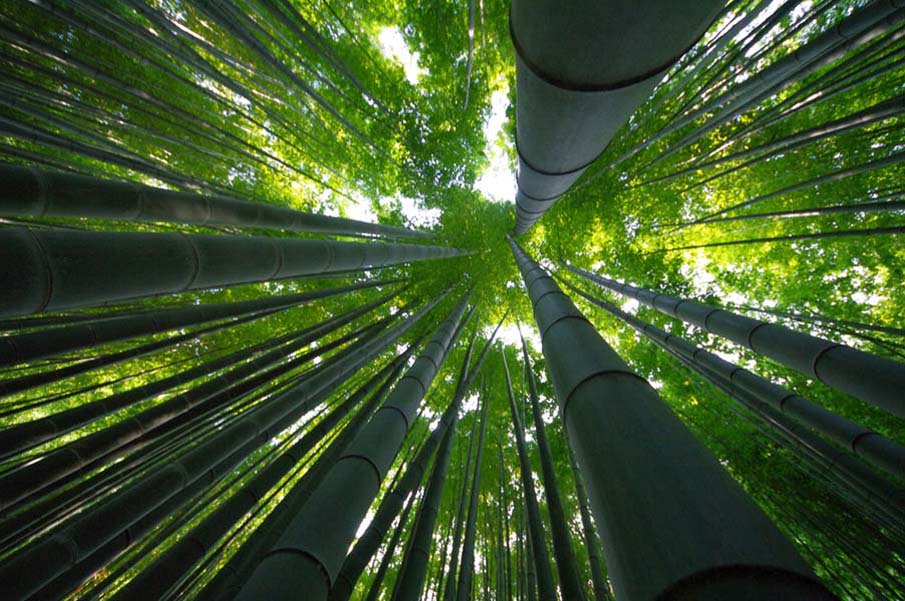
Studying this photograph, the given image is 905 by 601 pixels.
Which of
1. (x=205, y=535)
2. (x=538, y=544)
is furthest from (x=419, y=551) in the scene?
(x=205, y=535)

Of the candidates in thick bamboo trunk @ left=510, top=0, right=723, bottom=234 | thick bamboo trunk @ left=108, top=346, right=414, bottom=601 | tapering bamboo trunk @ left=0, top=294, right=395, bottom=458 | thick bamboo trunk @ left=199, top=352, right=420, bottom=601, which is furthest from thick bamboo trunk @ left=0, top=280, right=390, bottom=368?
thick bamboo trunk @ left=510, top=0, right=723, bottom=234

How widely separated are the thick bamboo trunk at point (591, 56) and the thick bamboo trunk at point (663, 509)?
0.76 m

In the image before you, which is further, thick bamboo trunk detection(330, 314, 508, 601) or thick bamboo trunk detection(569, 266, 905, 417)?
thick bamboo trunk detection(330, 314, 508, 601)

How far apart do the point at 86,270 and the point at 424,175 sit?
6940mm

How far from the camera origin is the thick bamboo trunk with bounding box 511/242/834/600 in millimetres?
514

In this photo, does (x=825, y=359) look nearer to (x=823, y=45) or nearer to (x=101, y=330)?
(x=823, y=45)

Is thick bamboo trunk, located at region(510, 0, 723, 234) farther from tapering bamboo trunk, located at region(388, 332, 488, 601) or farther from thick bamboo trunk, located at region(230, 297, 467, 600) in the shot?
tapering bamboo trunk, located at region(388, 332, 488, 601)

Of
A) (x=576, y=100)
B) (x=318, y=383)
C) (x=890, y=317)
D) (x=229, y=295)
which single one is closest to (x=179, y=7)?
(x=229, y=295)

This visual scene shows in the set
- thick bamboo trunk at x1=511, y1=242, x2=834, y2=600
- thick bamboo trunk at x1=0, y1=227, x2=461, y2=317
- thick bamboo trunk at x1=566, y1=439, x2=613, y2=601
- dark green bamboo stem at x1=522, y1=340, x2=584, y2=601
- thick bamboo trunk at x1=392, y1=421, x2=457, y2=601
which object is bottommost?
thick bamboo trunk at x1=566, y1=439, x2=613, y2=601

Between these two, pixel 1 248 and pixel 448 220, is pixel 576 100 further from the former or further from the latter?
pixel 448 220

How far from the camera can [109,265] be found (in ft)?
3.59

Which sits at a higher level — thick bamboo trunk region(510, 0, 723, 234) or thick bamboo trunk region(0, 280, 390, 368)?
thick bamboo trunk region(510, 0, 723, 234)

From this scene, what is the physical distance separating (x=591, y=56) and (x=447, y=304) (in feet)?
23.8

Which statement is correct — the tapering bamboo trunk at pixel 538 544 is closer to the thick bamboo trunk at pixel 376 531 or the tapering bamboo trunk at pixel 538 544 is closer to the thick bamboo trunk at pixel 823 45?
the thick bamboo trunk at pixel 376 531
